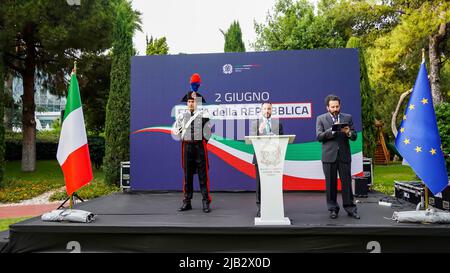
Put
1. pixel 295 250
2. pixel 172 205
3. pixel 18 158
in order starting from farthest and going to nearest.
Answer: pixel 18 158 → pixel 172 205 → pixel 295 250

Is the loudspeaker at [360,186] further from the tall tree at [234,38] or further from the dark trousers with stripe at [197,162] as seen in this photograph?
the tall tree at [234,38]

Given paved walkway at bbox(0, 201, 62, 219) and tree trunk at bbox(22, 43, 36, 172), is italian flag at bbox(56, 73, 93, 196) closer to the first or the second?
paved walkway at bbox(0, 201, 62, 219)

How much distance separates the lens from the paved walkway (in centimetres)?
658

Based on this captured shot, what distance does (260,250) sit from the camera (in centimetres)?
345

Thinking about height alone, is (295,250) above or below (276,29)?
below

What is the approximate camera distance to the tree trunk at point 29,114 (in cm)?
1161

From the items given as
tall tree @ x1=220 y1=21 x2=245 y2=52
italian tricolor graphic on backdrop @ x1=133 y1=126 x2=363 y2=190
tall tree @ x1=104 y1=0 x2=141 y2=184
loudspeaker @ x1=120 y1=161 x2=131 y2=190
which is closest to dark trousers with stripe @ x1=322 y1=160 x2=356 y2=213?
italian tricolor graphic on backdrop @ x1=133 y1=126 x2=363 y2=190

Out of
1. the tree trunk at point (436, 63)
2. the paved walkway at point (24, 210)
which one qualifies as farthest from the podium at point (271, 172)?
the tree trunk at point (436, 63)

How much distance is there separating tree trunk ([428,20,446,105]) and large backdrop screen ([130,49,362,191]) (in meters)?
6.12

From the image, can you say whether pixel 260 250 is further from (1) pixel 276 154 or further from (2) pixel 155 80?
(2) pixel 155 80

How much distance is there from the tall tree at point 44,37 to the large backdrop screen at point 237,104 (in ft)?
17.9

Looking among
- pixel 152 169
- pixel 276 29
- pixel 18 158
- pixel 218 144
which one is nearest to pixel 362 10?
pixel 276 29

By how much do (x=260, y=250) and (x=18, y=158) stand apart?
1532cm

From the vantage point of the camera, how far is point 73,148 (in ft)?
13.2
